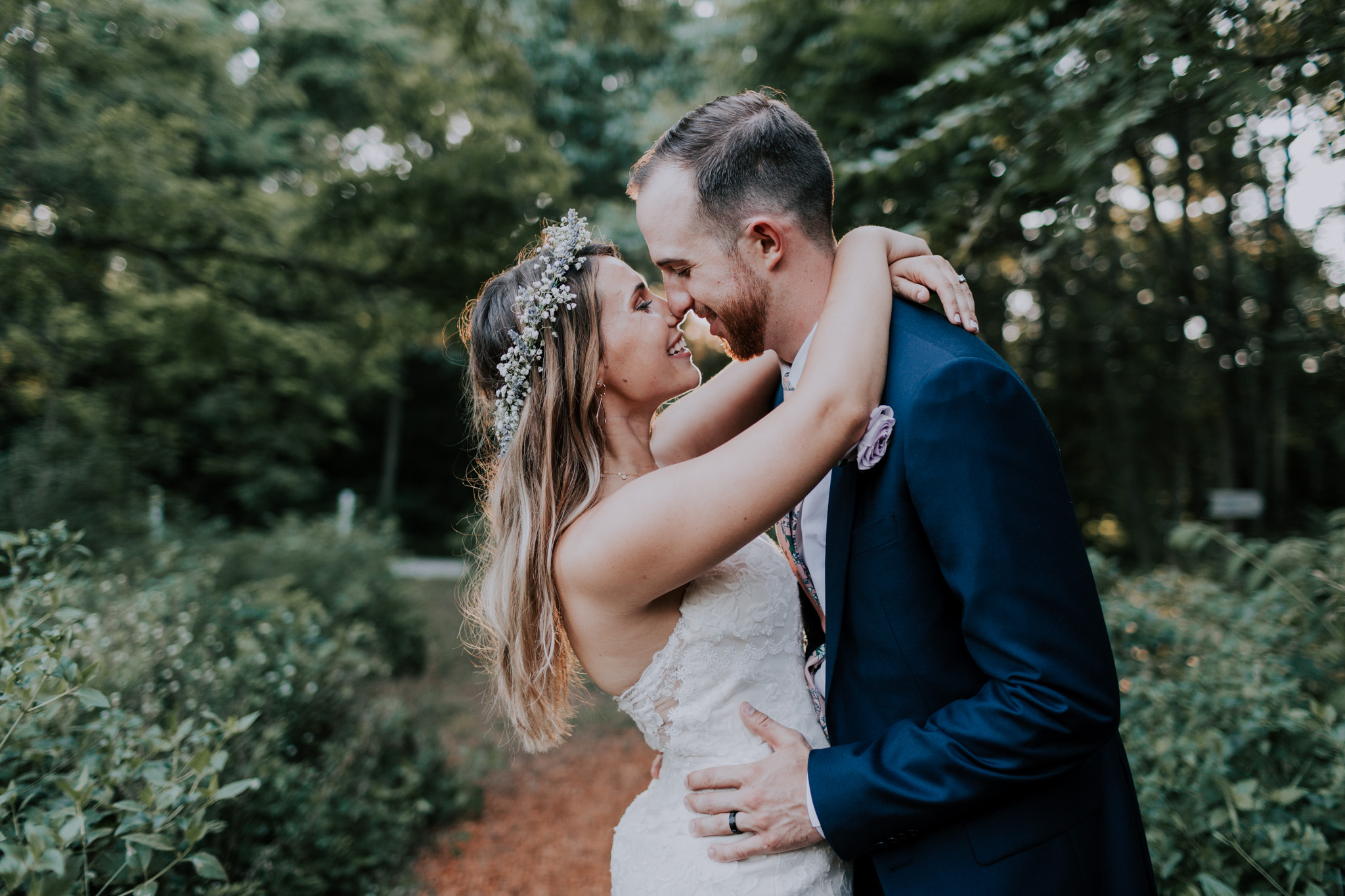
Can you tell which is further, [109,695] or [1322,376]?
[1322,376]

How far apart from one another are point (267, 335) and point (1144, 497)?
11.0 metres

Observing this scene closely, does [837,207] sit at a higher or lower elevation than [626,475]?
higher

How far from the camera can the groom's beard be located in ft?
6.68

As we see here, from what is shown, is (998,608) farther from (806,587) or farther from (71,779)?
(71,779)

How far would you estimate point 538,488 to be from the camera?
2176mm

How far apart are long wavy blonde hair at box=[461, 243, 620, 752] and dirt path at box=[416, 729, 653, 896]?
3.10 metres

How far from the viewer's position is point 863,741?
1725 millimetres

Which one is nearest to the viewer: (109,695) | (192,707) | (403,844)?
(109,695)

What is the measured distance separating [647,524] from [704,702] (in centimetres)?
55

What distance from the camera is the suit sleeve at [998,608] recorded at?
1456 mm

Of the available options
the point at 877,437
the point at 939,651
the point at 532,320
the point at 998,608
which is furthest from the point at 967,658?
the point at 532,320

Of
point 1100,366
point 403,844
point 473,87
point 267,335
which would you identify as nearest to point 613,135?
point 473,87

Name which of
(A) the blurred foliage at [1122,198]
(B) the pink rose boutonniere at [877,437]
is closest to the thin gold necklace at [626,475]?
(B) the pink rose boutonniere at [877,437]

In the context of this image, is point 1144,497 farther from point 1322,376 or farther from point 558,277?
point 558,277
